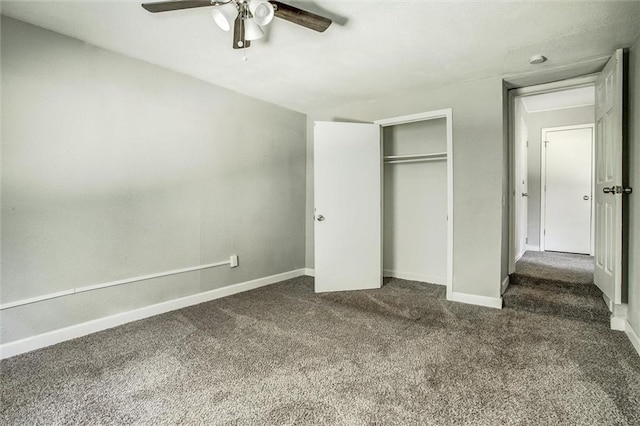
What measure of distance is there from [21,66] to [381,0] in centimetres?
238

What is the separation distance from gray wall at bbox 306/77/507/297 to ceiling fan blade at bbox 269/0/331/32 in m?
1.94

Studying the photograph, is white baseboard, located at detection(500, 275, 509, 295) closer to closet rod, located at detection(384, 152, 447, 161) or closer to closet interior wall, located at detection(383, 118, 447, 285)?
closet interior wall, located at detection(383, 118, 447, 285)

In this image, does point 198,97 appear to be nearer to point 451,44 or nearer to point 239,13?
point 239,13

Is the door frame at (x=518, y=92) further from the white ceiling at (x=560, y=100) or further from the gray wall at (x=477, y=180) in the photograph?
the white ceiling at (x=560, y=100)

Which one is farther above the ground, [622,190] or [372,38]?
[372,38]

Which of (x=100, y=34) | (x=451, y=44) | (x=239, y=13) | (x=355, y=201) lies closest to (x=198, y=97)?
(x=100, y=34)

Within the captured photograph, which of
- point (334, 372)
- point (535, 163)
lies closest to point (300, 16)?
point (334, 372)

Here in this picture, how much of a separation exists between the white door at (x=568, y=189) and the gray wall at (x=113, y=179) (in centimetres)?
487

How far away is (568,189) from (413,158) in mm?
3336

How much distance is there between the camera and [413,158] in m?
3.81

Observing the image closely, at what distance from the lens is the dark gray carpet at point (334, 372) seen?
148 centimetres

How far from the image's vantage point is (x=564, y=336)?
228 centimetres

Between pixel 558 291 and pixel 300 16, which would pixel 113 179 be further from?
pixel 558 291

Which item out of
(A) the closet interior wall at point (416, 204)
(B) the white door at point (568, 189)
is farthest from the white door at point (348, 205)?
(B) the white door at point (568, 189)
